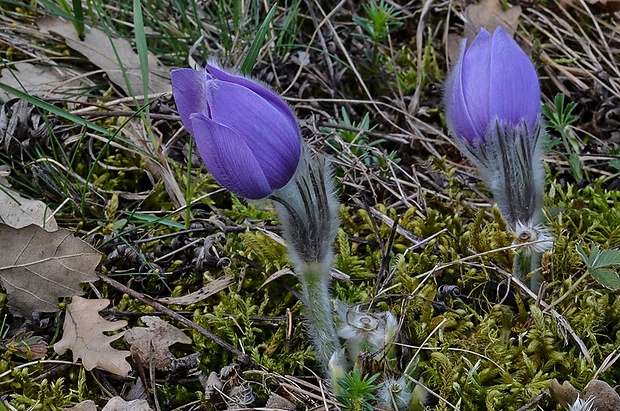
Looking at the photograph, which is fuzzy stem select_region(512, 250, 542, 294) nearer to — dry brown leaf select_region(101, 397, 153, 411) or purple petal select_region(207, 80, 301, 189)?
purple petal select_region(207, 80, 301, 189)

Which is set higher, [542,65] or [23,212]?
[542,65]

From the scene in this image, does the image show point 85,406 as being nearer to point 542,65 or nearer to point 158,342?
point 158,342

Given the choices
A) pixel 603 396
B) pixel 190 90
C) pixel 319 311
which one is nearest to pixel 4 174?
pixel 190 90

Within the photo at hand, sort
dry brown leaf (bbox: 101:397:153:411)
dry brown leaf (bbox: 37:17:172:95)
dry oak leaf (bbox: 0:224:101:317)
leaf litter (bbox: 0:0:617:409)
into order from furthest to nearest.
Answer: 1. dry brown leaf (bbox: 37:17:172:95)
2. leaf litter (bbox: 0:0:617:409)
3. dry oak leaf (bbox: 0:224:101:317)
4. dry brown leaf (bbox: 101:397:153:411)

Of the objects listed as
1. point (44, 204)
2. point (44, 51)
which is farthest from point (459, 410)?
point (44, 51)

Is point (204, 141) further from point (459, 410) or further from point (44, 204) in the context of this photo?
point (44, 204)

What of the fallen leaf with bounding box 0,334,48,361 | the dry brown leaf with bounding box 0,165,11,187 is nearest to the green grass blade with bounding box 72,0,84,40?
the dry brown leaf with bounding box 0,165,11,187

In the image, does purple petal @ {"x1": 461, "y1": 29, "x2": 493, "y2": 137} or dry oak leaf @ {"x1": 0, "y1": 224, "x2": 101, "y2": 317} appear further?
dry oak leaf @ {"x1": 0, "y1": 224, "x2": 101, "y2": 317}
